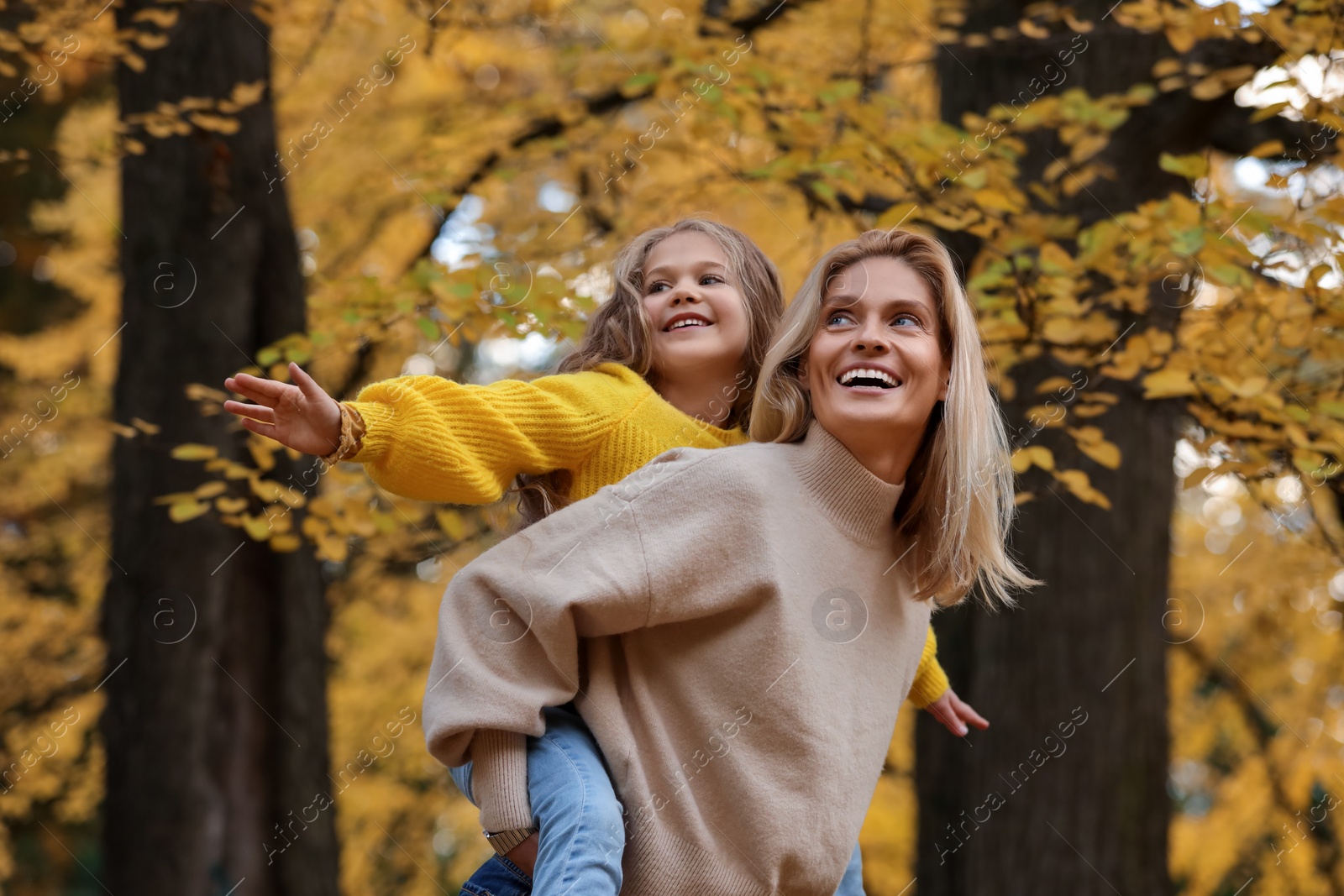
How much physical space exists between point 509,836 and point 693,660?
394mm

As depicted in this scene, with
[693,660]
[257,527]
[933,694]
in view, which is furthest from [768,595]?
[257,527]

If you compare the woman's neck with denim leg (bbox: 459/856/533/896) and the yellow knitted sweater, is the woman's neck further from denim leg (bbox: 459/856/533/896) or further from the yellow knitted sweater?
denim leg (bbox: 459/856/533/896)

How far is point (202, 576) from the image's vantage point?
4.44m

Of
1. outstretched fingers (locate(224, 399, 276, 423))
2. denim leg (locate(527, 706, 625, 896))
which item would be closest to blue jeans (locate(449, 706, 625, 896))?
denim leg (locate(527, 706, 625, 896))

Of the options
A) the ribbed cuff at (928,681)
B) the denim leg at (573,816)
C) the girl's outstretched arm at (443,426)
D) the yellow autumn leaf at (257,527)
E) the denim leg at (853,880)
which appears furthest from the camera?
the yellow autumn leaf at (257,527)

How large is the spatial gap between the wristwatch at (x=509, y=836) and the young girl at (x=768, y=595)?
0.05 metres

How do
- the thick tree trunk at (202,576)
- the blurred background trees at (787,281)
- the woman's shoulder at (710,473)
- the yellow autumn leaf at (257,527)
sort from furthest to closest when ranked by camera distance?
the thick tree trunk at (202,576)
the yellow autumn leaf at (257,527)
the blurred background trees at (787,281)
the woman's shoulder at (710,473)

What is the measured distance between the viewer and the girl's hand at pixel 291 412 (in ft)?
5.90

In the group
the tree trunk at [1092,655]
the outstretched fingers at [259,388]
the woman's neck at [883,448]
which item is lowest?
the tree trunk at [1092,655]

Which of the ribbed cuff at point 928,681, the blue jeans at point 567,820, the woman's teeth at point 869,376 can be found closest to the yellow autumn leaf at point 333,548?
the blue jeans at point 567,820

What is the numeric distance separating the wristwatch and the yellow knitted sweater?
52 centimetres

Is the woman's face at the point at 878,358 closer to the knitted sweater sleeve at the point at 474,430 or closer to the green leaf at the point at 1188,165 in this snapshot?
the knitted sweater sleeve at the point at 474,430

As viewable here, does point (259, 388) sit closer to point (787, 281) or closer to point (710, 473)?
point (710, 473)

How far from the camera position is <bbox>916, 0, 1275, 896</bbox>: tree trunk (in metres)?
4.21
